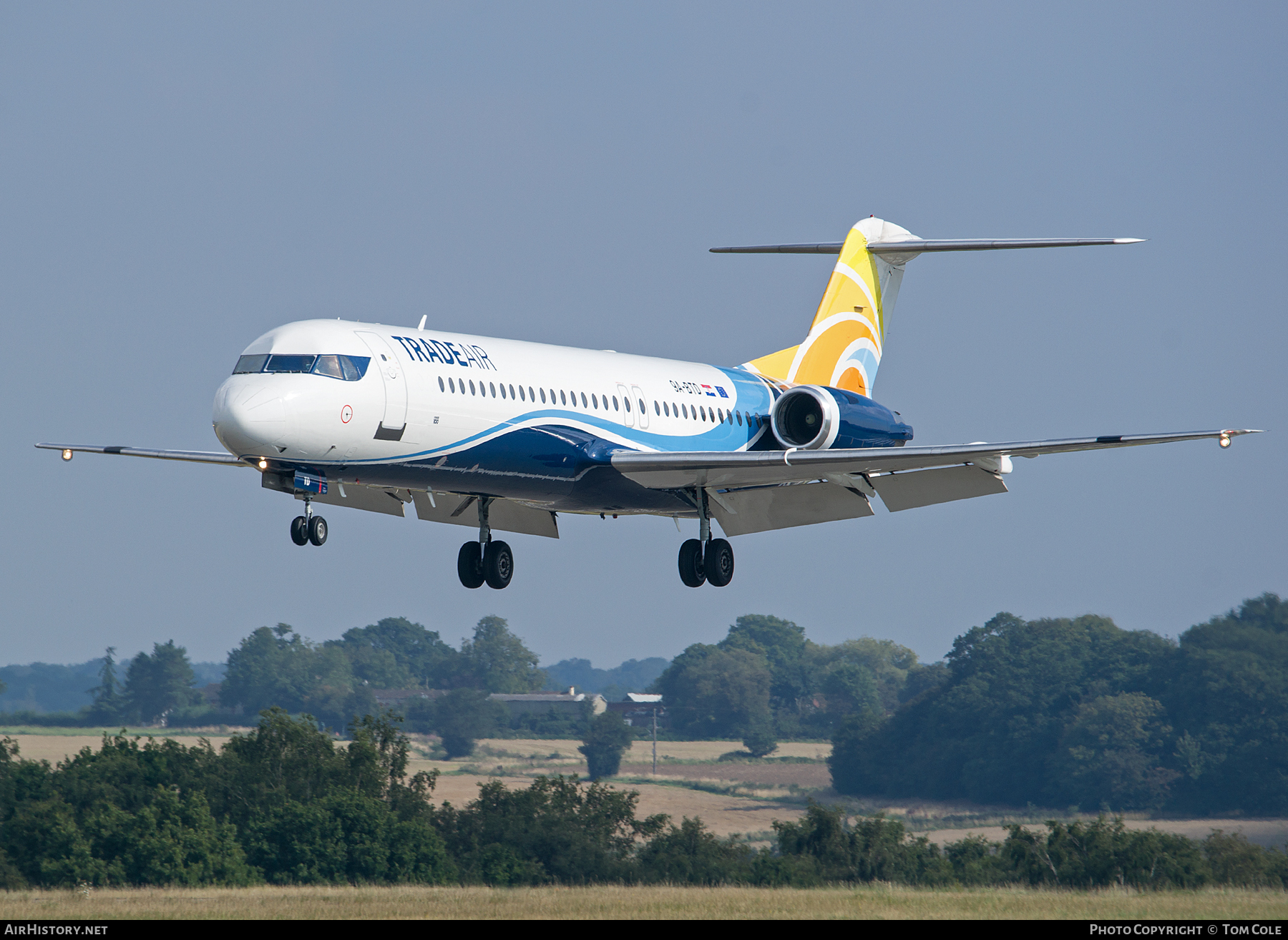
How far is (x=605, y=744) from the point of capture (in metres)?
96.6

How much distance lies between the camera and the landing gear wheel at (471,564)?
2980 centimetres

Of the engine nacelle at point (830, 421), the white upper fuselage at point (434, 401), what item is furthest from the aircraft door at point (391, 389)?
the engine nacelle at point (830, 421)

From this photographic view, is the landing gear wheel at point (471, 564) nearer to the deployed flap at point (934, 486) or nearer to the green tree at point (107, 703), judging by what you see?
the deployed flap at point (934, 486)

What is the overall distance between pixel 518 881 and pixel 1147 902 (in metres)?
26.1

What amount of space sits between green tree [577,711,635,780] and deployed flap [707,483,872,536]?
2350 inches

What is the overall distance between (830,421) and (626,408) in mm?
4401

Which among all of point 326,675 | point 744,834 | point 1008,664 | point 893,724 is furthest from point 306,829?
point 326,675

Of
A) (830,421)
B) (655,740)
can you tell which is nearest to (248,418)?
(830,421)

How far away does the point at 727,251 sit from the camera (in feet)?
120

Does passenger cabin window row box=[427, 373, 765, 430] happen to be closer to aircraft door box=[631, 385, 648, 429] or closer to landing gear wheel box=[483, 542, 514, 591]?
aircraft door box=[631, 385, 648, 429]

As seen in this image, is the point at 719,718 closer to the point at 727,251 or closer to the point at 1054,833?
the point at 1054,833

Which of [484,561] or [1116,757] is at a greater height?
[484,561]

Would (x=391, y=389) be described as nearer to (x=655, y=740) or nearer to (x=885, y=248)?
(x=885, y=248)
